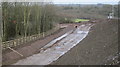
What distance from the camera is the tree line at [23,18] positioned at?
84.5 ft

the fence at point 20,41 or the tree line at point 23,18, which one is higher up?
the tree line at point 23,18

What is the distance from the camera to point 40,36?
3469cm

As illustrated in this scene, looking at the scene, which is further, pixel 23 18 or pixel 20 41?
pixel 23 18

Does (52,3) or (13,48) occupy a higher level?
(52,3)

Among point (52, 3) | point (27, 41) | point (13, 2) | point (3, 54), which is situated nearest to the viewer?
point (3, 54)

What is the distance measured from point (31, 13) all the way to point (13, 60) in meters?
13.2

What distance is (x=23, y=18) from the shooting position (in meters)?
28.6

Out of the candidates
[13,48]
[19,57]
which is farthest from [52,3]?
[19,57]

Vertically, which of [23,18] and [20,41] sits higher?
[23,18]

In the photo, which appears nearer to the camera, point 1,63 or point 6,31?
point 1,63

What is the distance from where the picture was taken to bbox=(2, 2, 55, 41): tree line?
2575 centimetres

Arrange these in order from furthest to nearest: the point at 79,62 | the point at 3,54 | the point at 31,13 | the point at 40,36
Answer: the point at 40,36, the point at 31,13, the point at 3,54, the point at 79,62

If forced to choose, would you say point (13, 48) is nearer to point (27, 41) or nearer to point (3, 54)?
point (3, 54)

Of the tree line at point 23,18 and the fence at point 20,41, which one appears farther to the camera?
the tree line at point 23,18
